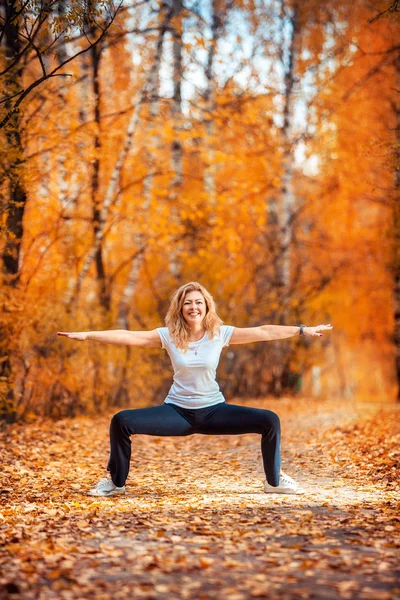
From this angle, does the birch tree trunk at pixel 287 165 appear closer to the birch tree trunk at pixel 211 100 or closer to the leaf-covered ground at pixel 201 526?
the birch tree trunk at pixel 211 100

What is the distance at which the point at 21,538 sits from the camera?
4.42 m

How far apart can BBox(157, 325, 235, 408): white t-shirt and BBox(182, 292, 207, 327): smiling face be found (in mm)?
191

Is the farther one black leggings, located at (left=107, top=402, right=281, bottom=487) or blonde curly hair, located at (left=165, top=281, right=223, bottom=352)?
blonde curly hair, located at (left=165, top=281, right=223, bottom=352)

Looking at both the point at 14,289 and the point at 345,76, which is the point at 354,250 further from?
the point at 14,289

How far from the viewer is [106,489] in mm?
5730

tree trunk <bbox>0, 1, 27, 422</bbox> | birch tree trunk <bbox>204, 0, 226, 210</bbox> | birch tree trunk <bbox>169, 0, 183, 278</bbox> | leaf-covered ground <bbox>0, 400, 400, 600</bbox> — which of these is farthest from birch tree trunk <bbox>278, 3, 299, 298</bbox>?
leaf-covered ground <bbox>0, 400, 400, 600</bbox>

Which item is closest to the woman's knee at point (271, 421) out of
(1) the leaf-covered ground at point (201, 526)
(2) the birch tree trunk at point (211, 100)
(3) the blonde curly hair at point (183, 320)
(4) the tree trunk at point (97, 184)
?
(1) the leaf-covered ground at point (201, 526)

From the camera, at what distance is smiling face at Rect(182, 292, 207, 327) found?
19.2 feet

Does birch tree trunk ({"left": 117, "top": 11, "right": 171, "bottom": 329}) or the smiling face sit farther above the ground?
birch tree trunk ({"left": 117, "top": 11, "right": 171, "bottom": 329})

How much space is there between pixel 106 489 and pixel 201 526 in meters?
1.33

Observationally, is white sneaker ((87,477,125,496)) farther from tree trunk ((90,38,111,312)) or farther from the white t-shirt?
tree trunk ((90,38,111,312))

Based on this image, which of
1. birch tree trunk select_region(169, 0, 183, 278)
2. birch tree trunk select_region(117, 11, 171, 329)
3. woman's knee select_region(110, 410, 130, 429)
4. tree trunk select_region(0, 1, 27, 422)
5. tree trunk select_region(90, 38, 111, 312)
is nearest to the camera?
woman's knee select_region(110, 410, 130, 429)

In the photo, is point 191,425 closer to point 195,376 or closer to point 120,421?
point 195,376

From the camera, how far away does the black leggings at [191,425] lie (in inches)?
220
